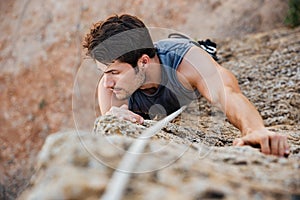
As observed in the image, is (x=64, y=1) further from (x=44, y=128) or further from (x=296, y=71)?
(x=296, y=71)

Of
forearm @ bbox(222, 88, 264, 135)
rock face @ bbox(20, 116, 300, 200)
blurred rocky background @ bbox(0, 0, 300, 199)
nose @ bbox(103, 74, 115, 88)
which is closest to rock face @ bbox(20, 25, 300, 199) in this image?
rock face @ bbox(20, 116, 300, 200)

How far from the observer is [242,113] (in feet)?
4.09

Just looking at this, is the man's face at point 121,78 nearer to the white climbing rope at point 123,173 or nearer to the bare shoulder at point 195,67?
the bare shoulder at point 195,67

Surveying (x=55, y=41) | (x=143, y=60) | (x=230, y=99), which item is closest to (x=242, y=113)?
(x=230, y=99)

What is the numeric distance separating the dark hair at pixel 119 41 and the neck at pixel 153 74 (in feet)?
0.09

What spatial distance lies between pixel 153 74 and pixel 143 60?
8 cm

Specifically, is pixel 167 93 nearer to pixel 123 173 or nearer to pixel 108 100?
pixel 108 100

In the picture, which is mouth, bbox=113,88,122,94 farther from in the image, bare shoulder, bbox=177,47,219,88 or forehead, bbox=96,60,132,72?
bare shoulder, bbox=177,47,219,88

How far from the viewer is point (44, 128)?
4.04m

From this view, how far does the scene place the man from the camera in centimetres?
154

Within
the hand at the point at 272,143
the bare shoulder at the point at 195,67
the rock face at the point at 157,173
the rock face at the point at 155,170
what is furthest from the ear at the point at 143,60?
the rock face at the point at 157,173

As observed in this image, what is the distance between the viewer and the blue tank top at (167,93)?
1.67 meters

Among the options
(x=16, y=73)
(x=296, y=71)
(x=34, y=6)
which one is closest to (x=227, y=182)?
(x=296, y=71)

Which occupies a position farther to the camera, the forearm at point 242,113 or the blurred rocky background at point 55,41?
the blurred rocky background at point 55,41
